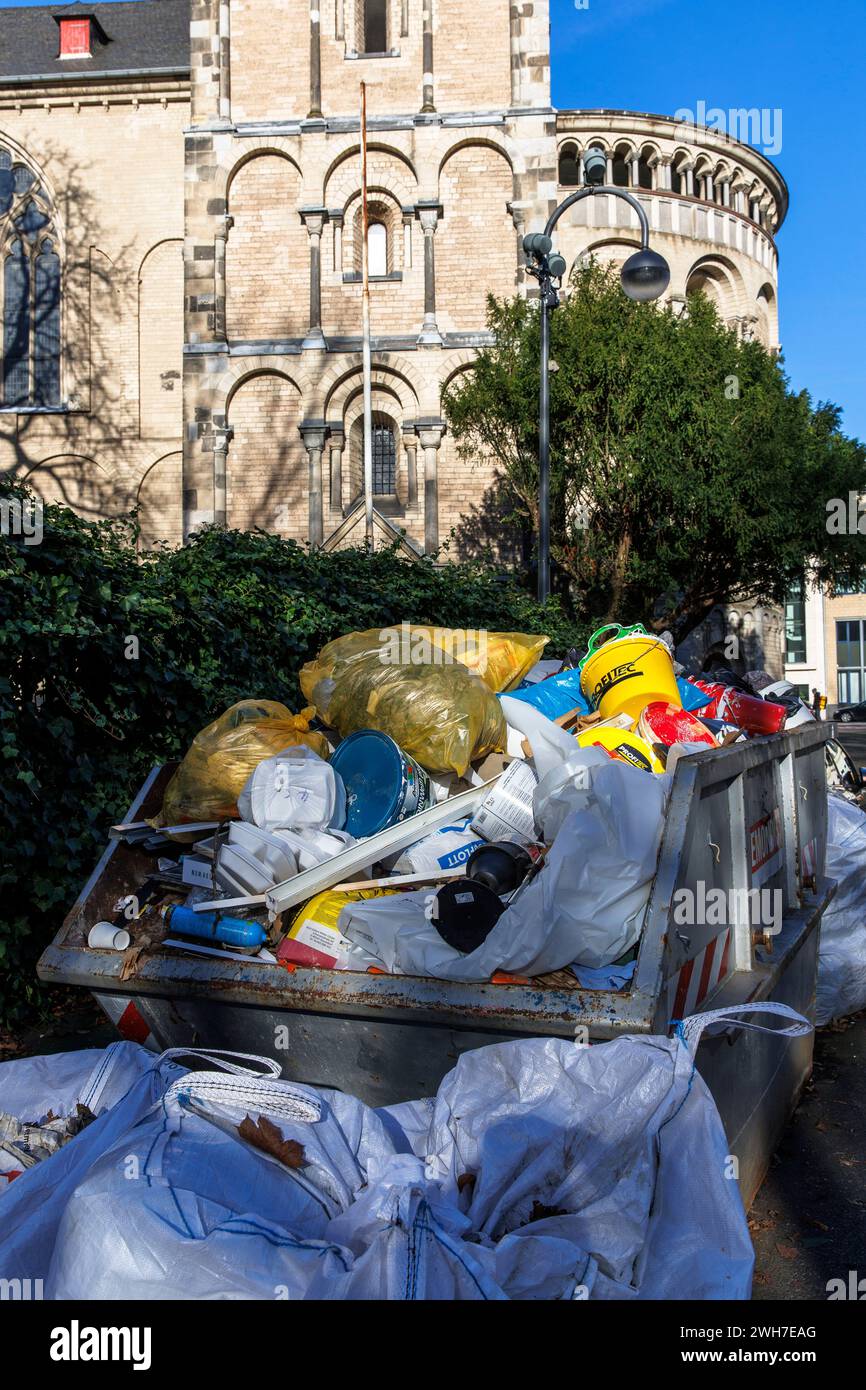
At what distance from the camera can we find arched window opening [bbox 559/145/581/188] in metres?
31.8

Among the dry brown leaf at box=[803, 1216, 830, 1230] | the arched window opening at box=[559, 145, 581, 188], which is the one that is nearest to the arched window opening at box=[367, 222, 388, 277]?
the arched window opening at box=[559, 145, 581, 188]

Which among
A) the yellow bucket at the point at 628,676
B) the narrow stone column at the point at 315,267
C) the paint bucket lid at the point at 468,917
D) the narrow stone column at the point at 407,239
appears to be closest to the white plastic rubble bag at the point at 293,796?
the paint bucket lid at the point at 468,917

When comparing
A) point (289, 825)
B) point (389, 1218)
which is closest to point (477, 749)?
point (289, 825)

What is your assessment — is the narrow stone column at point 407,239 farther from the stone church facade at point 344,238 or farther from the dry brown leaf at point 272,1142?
the dry brown leaf at point 272,1142

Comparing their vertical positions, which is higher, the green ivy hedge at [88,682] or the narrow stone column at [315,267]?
the narrow stone column at [315,267]

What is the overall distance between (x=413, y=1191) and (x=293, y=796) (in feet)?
4.49

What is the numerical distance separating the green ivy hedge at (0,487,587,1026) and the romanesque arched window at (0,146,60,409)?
81.2 ft

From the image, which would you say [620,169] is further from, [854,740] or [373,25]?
[854,740]

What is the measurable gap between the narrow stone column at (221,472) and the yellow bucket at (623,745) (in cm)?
2143

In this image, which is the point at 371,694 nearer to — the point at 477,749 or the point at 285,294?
the point at 477,749

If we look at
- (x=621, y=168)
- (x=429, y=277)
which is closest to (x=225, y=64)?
(x=429, y=277)

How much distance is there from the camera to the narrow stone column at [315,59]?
77.8ft

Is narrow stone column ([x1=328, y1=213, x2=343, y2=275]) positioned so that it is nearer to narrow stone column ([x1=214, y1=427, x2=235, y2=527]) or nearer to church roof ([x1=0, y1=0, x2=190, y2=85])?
narrow stone column ([x1=214, y1=427, x2=235, y2=527])

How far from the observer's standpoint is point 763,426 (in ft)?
66.1
